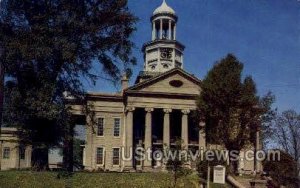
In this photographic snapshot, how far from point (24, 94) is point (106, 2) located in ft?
25.3

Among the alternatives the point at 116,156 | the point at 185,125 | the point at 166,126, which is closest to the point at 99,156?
the point at 116,156


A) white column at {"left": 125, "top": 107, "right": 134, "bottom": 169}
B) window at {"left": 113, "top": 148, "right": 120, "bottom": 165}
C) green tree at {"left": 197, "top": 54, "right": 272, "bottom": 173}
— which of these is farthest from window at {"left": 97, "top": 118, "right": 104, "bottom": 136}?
green tree at {"left": 197, "top": 54, "right": 272, "bottom": 173}

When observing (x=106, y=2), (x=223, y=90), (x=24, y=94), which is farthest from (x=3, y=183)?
(x=223, y=90)

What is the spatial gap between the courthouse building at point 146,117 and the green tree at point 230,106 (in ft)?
30.7

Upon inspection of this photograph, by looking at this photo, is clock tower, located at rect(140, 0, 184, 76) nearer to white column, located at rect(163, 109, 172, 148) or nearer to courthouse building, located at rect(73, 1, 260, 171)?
courthouse building, located at rect(73, 1, 260, 171)

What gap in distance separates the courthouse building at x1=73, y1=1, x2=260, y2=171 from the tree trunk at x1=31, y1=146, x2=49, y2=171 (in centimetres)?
1244

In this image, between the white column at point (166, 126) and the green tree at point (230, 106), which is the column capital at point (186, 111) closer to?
the white column at point (166, 126)

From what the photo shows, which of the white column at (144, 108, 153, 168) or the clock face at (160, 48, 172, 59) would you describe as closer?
the white column at (144, 108, 153, 168)

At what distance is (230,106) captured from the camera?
31.2 m

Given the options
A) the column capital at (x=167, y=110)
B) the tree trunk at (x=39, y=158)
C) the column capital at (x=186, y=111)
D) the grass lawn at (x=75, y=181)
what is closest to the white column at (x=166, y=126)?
the column capital at (x=167, y=110)

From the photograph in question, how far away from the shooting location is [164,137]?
43.2m

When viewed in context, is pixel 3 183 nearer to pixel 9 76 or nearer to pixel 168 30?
pixel 9 76

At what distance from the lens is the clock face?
5440cm

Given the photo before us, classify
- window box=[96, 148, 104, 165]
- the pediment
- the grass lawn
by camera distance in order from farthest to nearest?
window box=[96, 148, 104, 165] < the pediment < the grass lawn
